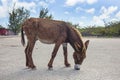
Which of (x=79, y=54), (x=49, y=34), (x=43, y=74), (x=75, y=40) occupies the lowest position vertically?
(x=43, y=74)

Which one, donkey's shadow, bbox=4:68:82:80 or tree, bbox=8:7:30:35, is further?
tree, bbox=8:7:30:35

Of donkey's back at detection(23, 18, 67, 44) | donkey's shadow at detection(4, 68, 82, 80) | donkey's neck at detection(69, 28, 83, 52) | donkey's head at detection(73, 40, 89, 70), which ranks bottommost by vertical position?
donkey's shadow at detection(4, 68, 82, 80)

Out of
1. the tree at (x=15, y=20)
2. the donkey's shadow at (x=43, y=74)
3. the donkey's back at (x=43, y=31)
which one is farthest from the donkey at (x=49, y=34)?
the tree at (x=15, y=20)

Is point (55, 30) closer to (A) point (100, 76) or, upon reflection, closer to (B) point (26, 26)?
(B) point (26, 26)

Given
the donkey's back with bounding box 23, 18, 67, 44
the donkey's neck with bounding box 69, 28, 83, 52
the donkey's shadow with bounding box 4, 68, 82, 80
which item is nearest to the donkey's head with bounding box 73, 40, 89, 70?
the donkey's neck with bounding box 69, 28, 83, 52

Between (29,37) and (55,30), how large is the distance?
2.76ft

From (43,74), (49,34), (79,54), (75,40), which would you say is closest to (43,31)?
(49,34)

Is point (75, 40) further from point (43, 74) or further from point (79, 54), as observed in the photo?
point (43, 74)

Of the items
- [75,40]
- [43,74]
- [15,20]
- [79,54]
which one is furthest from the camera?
[15,20]

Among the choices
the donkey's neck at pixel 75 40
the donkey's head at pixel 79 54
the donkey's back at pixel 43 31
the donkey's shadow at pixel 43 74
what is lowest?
the donkey's shadow at pixel 43 74

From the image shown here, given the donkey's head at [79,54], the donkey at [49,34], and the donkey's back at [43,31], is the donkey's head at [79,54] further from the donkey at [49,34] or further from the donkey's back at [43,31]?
the donkey's back at [43,31]

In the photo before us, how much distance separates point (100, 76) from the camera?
807 centimetres

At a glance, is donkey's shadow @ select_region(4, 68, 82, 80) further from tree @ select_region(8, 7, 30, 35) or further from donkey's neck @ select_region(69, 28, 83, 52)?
tree @ select_region(8, 7, 30, 35)

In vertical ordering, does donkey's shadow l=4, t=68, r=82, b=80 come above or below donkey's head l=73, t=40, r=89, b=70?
below
